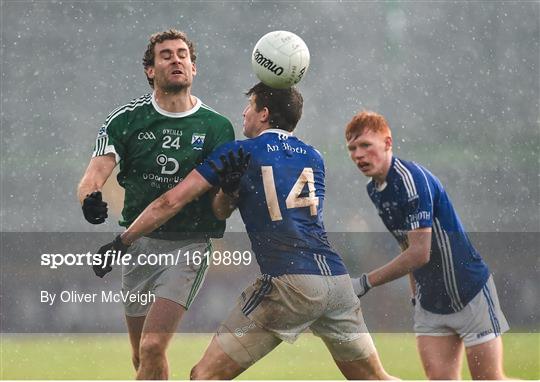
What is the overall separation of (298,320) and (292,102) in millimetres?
1340

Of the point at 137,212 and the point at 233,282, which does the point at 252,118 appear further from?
the point at 233,282

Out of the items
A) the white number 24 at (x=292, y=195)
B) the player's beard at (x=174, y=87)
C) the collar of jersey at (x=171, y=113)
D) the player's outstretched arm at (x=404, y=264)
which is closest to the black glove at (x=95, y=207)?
the collar of jersey at (x=171, y=113)

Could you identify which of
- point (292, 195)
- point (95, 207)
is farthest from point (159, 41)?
point (292, 195)

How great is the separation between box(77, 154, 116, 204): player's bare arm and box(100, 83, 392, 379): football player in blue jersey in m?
0.69

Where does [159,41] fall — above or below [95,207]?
above

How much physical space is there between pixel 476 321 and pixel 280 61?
2164mm

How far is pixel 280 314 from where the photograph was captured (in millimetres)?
5188

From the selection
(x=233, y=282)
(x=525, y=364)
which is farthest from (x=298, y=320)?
(x=233, y=282)

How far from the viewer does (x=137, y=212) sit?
249 inches

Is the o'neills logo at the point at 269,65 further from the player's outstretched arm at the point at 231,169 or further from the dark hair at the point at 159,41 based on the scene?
the player's outstretched arm at the point at 231,169

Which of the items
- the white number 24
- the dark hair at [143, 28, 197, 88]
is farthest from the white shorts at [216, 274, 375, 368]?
the dark hair at [143, 28, 197, 88]

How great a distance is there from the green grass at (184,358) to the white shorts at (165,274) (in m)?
5.82

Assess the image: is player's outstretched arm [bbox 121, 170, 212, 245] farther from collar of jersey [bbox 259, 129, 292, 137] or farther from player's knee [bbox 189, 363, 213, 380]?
player's knee [bbox 189, 363, 213, 380]

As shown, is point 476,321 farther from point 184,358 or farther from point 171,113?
point 184,358
